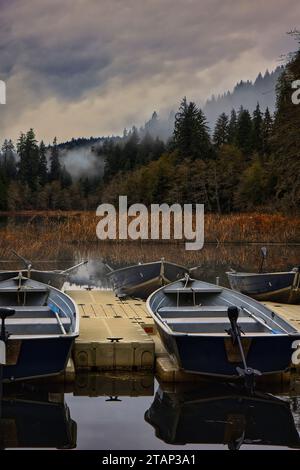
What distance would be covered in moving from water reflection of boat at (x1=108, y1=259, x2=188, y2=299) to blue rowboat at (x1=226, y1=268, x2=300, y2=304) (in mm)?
1759

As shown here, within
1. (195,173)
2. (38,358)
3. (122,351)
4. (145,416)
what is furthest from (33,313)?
(195,173)

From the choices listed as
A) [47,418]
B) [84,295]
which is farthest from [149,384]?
[84,295]

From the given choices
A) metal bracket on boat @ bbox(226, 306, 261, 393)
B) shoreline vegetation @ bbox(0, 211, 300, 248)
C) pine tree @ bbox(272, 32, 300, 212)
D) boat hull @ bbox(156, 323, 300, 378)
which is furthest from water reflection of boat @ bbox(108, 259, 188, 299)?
shoreline vegetation @ bbox(0, 211, 300, 248)

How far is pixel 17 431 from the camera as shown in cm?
673

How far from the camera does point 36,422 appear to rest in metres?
7.04

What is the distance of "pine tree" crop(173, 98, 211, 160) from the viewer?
66.5 meters

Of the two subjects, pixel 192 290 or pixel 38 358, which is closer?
pixel 38 358

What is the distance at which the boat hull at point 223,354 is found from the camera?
7.69m

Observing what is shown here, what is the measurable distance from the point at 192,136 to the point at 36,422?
61513 millimetres

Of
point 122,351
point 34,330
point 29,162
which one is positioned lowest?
point 122,351

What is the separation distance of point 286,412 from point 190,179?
54175 mm

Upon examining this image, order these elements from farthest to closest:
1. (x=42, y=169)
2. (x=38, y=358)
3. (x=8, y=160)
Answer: (x=8, y=160) < (x=42, y=169) < (x=38, y=358)

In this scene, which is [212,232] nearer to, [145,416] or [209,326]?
[209,326]

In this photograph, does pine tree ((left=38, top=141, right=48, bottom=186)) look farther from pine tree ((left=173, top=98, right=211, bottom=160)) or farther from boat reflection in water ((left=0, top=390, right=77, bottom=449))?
boat reflection in water ((left=0, top=390, right=77, bottom=449))
